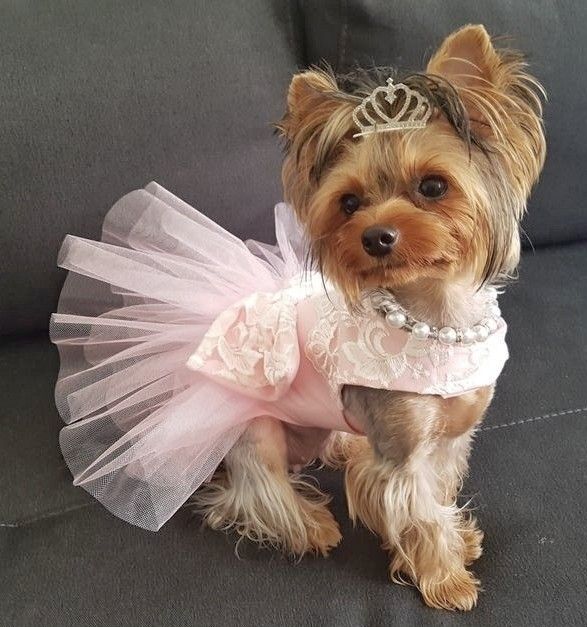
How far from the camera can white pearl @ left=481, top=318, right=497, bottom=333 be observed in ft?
3.14

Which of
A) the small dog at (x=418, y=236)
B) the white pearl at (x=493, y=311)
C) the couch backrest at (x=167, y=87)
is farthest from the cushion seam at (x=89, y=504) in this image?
the couch backrest at (x=167, y=87)

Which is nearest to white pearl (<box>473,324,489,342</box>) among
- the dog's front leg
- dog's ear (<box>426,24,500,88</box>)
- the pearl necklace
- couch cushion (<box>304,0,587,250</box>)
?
the pearl necklace

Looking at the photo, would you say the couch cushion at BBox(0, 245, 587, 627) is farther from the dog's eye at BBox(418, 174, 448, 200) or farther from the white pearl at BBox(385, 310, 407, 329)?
the dog's eye at BBox(418, 174, 448, 200)

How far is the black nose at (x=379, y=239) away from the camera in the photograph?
0.81 m

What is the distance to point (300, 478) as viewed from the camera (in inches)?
46.8

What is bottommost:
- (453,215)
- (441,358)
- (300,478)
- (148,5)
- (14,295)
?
(300,478)

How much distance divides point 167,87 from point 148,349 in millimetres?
503

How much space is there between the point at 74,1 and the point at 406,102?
76 centimetres

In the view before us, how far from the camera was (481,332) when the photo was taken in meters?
0.94

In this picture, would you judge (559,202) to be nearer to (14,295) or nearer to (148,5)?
(148,5)

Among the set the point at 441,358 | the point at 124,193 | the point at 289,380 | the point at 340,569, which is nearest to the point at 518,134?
the point at 441,358

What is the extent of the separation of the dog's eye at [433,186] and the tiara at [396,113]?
0.21ft

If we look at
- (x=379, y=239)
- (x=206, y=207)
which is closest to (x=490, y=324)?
(x=379, y=239)

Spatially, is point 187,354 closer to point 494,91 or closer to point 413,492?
point 413,492
